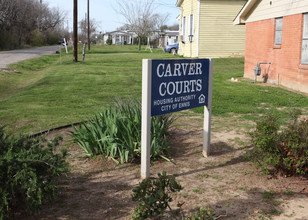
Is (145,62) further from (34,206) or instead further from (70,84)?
(70,84)

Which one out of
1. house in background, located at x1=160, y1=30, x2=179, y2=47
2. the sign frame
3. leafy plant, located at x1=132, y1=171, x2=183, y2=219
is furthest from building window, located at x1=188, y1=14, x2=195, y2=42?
house in background, located at x1=160, y1=30, x2=179, y2=47

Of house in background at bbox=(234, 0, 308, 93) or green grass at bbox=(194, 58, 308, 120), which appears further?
house in background at bbox=(234, 0, 308, 93)

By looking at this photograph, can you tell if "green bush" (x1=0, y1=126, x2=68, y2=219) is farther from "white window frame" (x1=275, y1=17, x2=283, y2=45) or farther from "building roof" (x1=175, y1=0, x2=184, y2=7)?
"building roof" (x1=175, y1=0, x2=184, y2=7)

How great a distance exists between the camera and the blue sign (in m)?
4.49

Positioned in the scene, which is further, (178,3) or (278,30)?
(178,3)

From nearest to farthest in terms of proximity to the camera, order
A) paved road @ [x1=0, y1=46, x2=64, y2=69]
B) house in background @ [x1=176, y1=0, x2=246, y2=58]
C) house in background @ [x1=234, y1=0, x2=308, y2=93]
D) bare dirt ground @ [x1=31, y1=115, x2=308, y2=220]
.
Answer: bare dirt ground @ [x1=31, y1=115, x2=308, y2=220] < house in background @ [x1=234, y1=0, x2=308, y2=93] < paved road @ [x1=0, y1=46, x2=64, y2=69] < house in background @ [x1=176, y1=0, x2=246, y2=58]

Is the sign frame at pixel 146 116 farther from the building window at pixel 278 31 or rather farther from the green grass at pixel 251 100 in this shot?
the building window at pixel 278 31

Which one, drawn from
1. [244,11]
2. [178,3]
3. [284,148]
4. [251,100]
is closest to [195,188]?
[284,148]

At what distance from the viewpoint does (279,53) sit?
13453 millimetres

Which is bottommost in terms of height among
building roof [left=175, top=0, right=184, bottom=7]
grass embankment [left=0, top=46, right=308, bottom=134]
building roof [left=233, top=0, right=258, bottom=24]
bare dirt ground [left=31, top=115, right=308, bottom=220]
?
bare dirt ground [left=31, top=115, right=308, bottom=220]

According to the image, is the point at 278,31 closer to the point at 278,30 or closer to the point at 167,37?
the point at 278,30

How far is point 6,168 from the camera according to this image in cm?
328

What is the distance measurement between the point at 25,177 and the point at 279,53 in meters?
12.0

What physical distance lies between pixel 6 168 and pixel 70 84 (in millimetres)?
10553
